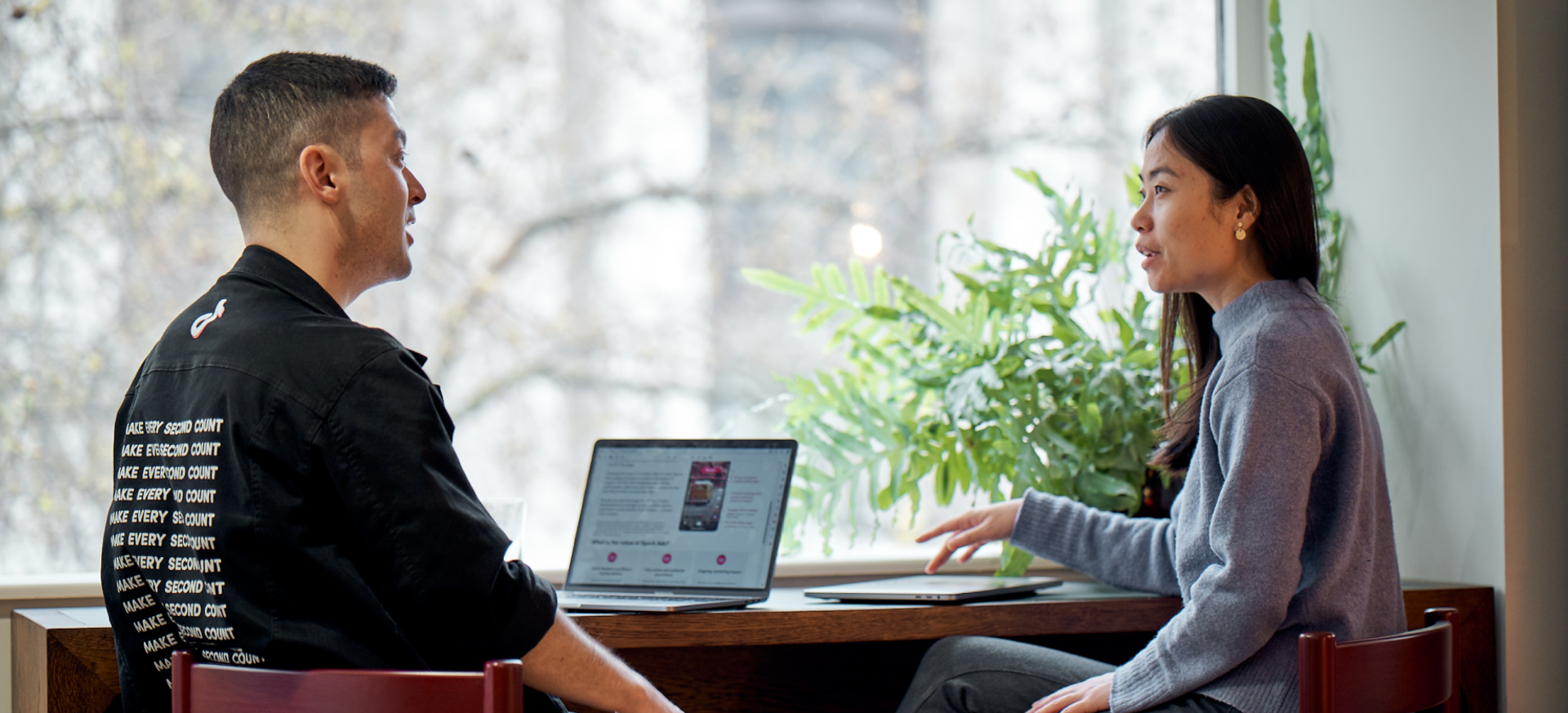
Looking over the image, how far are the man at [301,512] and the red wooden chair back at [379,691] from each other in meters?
0.09

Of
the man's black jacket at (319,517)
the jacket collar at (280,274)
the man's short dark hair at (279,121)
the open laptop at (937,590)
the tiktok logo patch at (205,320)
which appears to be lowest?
the open laptop at (937,590)

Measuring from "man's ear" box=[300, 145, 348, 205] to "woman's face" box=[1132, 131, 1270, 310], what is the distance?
103 centimetres

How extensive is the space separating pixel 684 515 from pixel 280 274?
2.70 ft

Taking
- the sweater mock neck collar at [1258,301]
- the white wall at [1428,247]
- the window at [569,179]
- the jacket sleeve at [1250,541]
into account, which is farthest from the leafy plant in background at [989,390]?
the jacket sleeve at [1250,541]

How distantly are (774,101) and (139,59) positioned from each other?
141 centimetres

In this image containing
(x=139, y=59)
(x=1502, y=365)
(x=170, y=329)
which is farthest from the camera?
(x=139, y=59)

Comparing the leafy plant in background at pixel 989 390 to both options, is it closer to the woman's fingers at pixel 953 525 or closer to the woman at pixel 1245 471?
the woman's fingers at pixel 953 525

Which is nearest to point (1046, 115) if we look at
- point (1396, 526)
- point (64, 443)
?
point (1396, 526)

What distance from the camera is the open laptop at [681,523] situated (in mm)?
1941

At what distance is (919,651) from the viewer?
237 centimetres

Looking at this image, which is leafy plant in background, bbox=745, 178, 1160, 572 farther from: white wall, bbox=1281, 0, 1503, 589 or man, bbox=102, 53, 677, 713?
man, bbox=102, 53, 677, 713

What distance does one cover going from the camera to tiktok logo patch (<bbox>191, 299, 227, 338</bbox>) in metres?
1.32

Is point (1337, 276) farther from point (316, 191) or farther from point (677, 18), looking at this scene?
point (316, 191)

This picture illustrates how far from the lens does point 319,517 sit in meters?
1.25
